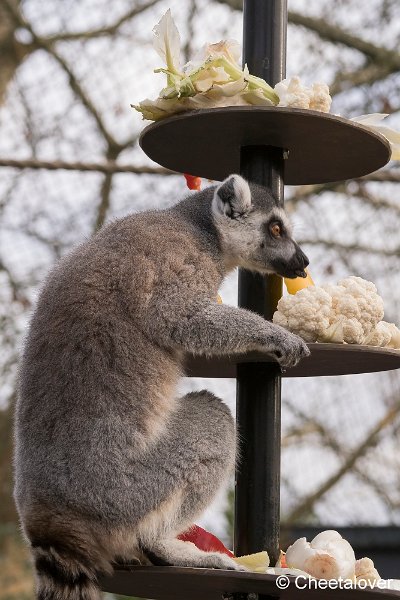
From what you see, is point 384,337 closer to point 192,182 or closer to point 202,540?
point 202,540

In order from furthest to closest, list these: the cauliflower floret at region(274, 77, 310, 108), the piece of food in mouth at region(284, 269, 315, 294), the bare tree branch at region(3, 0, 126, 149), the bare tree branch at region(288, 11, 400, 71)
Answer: the bare tree branch at region(3, 0, 126, 149), the bare tree branch at region(288, 11, 400, 71), the piece of food in mouth at region(284, 269, 315, 294), the cauliflower floret at region(274, 77, 310, 108)

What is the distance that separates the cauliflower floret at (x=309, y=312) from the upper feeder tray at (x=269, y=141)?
512 millimetres

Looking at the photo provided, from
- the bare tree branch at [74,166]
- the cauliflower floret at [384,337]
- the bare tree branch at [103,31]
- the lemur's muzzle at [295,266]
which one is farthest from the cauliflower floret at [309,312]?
the bare tree branch at [103,31]

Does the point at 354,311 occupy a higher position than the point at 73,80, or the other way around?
the point at 73,80

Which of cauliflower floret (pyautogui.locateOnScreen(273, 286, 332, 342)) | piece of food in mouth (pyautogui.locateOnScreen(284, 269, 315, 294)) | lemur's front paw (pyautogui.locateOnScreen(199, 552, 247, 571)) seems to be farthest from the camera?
piece of food in mouth (pyautogui.locateOnScreen(284, 269, 315, 294))

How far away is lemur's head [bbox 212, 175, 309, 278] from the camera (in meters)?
3.53

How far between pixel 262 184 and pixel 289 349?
2.40 feet

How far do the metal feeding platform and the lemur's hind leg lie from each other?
9cm

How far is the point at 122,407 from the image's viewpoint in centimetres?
312

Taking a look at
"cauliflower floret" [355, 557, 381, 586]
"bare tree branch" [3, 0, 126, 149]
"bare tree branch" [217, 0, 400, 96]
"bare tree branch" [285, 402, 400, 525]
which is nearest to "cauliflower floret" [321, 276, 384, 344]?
"cauliflower floret" [355, 557, 381, 586]

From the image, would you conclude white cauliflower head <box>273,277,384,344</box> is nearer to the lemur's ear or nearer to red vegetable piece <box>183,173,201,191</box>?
the lemur's ear

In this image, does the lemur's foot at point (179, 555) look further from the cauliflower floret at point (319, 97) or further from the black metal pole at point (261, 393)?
the cauliflower floret at point (319, 97)

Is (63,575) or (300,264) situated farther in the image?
(300,264)

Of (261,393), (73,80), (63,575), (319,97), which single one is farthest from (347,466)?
(63,575)
